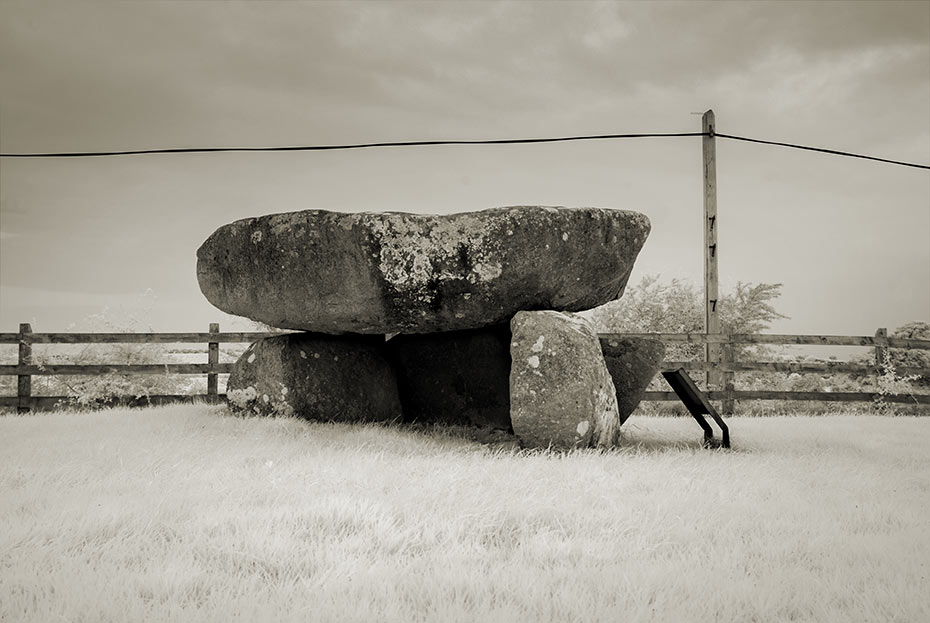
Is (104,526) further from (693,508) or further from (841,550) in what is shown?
(841,550)

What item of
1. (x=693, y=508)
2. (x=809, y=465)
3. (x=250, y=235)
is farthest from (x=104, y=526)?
(x=809, y=465)

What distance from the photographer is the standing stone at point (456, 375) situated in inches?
330

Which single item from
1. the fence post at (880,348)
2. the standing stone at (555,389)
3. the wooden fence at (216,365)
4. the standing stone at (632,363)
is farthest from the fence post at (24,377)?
the fence post at (880,348)

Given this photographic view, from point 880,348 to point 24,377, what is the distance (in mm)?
13110

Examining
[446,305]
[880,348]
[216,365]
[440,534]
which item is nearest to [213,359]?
[216,365]

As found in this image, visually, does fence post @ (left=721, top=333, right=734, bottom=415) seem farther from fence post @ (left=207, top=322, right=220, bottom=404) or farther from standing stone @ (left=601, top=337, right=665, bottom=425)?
fence post @ (left=207, top=322, right=220, bottom=404)

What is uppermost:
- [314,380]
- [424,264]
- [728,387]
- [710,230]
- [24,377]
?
[710,230]

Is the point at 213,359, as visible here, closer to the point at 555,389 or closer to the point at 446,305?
the point at 446,305

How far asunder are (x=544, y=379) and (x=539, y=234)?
52.1 inches

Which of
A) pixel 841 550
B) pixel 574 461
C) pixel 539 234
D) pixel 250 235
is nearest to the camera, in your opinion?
pixel 841 550

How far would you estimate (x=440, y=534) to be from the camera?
3.78 m

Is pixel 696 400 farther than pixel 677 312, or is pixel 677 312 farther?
pixel 677 312

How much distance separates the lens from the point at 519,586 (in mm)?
3057

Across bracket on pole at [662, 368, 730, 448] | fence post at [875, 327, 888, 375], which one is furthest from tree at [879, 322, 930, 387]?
bracket on pole at [662, 368, 730, 448]
